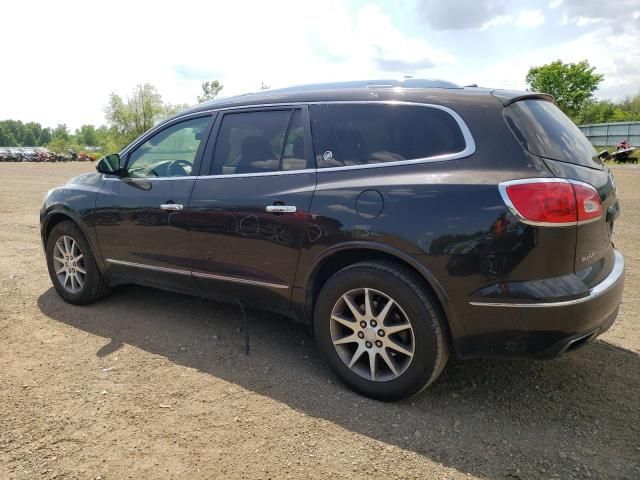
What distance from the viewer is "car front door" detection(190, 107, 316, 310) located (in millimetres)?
3379

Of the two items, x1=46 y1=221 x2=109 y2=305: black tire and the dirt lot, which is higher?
x1=46 y1=221 x2=109 y2=305: black tire

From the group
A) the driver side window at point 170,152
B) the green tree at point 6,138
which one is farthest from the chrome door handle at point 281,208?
the green tree at point 6,138

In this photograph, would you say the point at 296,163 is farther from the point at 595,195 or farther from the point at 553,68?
the point at 553,68

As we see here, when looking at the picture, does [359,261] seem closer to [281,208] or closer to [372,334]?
[372,334]

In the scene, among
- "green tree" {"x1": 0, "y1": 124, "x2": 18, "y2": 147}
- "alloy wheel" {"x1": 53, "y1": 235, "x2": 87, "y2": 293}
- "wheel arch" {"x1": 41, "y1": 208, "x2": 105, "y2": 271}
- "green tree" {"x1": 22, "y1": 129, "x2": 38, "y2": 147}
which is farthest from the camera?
"green tree" {"x1": 22, "y1": 129, "x2": 38, "y2": 147}

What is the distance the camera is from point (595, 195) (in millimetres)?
2777

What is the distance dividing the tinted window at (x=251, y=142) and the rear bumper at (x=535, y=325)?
64.6 inches

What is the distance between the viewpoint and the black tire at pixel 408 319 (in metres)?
2.89

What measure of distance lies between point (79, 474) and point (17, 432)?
1.99ft

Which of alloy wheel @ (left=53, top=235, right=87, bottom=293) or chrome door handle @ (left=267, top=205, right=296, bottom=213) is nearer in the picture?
chrome door handle @ (left=267, top=205, right=296, bottom=213)

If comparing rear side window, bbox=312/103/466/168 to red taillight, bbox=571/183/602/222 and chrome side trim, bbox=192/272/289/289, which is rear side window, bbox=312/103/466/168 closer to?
red taillight, bbox=571/183/602/222

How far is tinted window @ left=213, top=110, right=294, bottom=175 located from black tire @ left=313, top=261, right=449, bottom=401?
0.97 meters

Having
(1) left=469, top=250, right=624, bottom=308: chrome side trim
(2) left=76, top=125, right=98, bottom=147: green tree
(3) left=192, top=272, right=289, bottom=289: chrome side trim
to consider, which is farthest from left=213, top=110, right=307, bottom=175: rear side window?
(2) left=76, top=125, right=98, bottom=147: green tree

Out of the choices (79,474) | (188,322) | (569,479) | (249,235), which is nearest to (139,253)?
(188,322)
